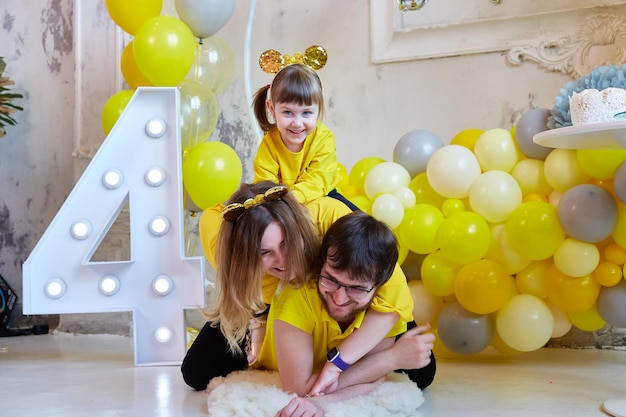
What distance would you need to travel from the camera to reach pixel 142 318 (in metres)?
2.88

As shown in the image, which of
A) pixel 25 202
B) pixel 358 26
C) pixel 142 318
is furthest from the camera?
pixel 25 202

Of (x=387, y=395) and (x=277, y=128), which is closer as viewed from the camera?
(x=387, y=395)

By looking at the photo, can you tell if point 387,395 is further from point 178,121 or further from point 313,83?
point 178,121

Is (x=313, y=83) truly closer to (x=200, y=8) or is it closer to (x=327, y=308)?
Result: (x=327, y=308)

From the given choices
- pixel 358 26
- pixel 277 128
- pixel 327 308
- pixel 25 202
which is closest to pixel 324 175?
pixel 277 128

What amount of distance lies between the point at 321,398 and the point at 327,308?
0.74 ft

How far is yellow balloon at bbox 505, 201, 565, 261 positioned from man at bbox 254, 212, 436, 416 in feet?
2.13

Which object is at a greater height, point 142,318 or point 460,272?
point 460,272

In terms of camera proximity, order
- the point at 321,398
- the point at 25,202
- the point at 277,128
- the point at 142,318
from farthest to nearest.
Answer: the point at 25,202, the point at 142,318, the point at 277,128, the point at 321,398

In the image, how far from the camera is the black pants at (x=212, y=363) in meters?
2.28

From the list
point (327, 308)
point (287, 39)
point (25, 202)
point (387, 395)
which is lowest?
point (387, 395)

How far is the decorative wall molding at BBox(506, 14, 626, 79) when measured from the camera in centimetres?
311

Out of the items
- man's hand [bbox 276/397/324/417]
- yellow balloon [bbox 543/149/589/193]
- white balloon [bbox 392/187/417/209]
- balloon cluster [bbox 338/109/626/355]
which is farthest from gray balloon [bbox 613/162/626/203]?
man's hand [bbox 276/397/324/417]

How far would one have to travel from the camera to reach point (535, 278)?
2.62 m
